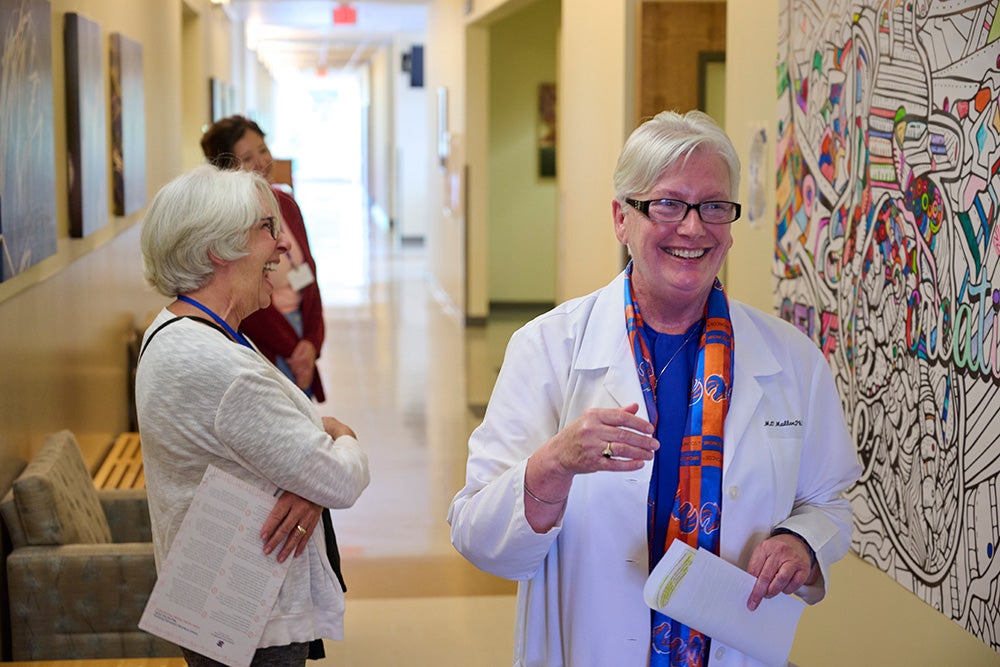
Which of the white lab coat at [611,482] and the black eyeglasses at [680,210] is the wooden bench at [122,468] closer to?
the white lab coat at [611,482]

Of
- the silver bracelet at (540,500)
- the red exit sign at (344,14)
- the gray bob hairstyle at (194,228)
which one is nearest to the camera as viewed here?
the silver bracelet at (540,500)

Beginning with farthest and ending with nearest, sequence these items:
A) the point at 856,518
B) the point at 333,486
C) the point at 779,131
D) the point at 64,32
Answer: the point at 64,32 < the point at 779,131 < the point at 856,518 < the point at 333,486

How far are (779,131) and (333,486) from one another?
243cm

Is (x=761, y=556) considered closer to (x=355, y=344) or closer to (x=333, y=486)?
(x=333, y=486)

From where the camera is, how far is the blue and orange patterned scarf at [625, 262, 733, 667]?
1934 millimetres

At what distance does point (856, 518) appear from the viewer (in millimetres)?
3422

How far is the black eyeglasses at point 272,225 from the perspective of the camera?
2.46 meters

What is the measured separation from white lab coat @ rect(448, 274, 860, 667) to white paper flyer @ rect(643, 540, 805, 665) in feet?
0.16

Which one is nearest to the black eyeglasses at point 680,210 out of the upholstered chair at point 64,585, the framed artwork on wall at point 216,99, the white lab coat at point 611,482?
the white lab coat at point 611,482

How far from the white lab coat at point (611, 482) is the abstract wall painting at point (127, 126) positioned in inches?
190

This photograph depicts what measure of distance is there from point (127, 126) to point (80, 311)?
6.00ft

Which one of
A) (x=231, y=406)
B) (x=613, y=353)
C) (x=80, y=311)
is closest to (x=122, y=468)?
(x=80, y=311)

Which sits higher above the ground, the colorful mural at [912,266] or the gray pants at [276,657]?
the colorful mural at [912,266]

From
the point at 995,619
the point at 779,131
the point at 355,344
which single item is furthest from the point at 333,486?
the point at 355,344
